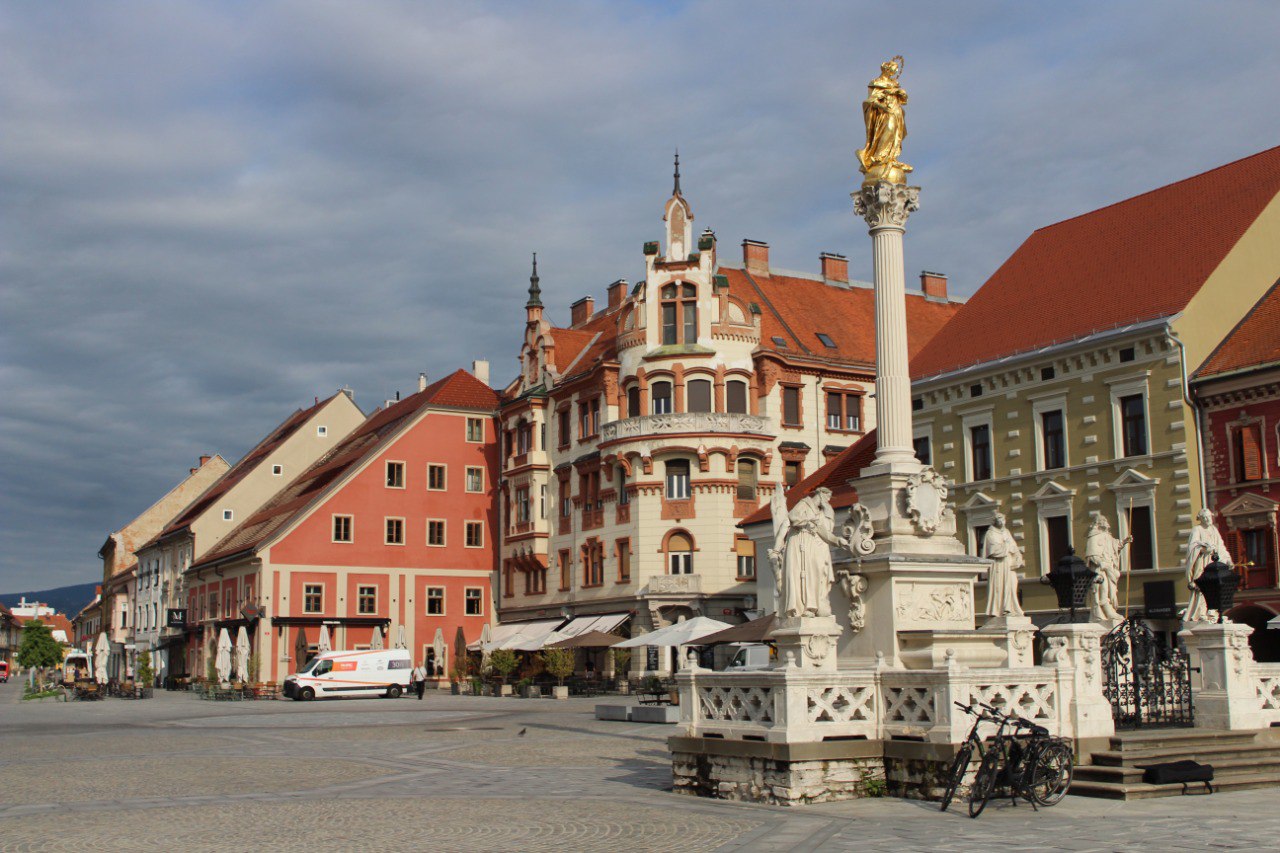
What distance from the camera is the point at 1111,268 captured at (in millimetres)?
40969

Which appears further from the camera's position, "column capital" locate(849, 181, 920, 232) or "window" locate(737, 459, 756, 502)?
"window" locate(737, 459, 756, 502)

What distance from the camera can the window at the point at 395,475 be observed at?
6219cm

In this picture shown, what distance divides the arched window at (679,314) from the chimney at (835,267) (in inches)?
460

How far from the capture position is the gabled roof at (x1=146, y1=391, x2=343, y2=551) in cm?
7444

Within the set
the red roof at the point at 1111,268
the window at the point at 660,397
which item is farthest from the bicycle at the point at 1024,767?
the window at the point at 660,397

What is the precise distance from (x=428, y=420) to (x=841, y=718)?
1985 inches

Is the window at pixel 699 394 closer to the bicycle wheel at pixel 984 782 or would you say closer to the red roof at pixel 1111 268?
the red roof at pixel 1111 268

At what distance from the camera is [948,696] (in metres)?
13.9

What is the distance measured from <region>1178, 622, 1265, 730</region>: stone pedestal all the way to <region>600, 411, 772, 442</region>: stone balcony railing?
3417cm

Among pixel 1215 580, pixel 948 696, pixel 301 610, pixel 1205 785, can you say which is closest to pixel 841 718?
pixel 948 696

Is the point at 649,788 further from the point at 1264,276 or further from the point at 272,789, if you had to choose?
the point at 1264,276

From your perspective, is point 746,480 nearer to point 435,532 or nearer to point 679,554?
point 679,554

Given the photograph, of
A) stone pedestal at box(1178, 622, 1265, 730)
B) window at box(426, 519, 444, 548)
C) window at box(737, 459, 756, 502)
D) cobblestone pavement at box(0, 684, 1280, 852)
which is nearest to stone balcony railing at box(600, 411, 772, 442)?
window at box(737, 459, 756, 502)

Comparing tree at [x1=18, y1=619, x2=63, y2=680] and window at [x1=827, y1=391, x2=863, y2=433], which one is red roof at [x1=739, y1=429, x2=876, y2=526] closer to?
window at [x1=827, y1=391, x2=863, y2=433]
